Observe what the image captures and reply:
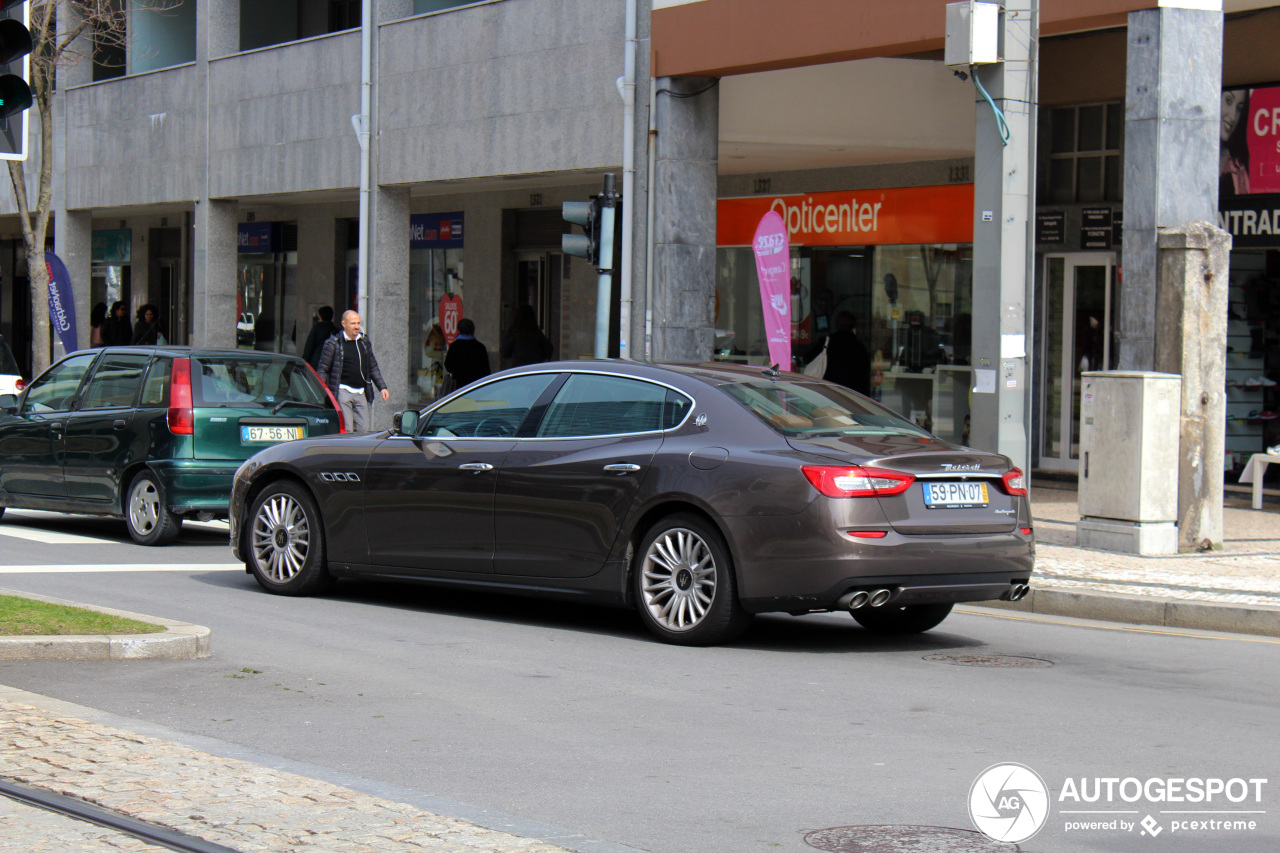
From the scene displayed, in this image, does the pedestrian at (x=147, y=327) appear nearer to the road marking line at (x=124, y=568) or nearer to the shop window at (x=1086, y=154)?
the shop window at (x=1086, y=154)

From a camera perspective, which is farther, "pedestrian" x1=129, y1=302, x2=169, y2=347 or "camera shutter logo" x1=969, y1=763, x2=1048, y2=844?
"pedestrian" x1=129, y1=302, x2=169, y2=347

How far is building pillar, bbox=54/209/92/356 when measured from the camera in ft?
95.5

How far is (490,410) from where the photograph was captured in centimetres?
922

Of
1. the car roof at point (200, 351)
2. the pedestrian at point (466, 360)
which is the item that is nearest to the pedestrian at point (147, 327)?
the pedestrian at point (466, 360)

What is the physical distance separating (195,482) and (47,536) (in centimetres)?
193

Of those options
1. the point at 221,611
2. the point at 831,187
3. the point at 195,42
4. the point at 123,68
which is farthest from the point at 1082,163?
the point at 123,68

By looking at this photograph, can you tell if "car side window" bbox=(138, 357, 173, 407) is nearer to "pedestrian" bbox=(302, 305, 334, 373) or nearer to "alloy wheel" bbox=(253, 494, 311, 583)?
"alloy wheel" bbox=(253, 494, 311, 583)

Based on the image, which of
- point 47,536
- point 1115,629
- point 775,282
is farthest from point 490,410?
point 775,282

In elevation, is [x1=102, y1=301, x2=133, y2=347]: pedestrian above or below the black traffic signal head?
below

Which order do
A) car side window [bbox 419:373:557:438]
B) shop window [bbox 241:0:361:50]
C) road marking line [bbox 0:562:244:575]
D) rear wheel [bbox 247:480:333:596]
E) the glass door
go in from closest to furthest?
car side window [bbox 419:373:557:438], rear wheel [bbox 247:480:333:596], road marking line [bbox 0:562:244:575], the glass door, shop window [bbox 241:0:361:50]

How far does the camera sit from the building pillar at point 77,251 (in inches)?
1146

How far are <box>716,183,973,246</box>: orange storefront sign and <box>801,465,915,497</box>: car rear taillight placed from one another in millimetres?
11324

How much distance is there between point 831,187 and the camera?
67.8 ft

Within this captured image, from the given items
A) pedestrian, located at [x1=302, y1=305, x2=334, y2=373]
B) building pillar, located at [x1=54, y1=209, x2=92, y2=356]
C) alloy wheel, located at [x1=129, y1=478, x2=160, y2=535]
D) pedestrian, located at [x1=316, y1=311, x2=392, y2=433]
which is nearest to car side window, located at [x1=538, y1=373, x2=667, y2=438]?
alloy wheel, located at [x1=129, y1=478, x2=160, y2=535]
